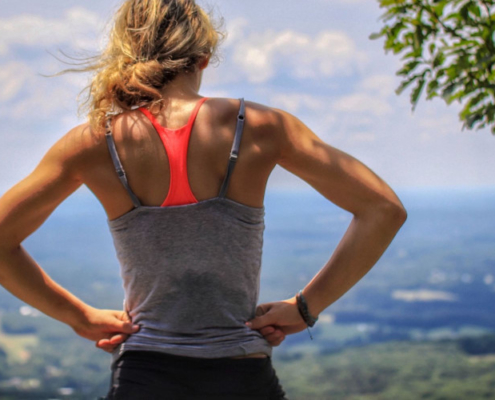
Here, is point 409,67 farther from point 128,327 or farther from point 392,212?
point 128,327

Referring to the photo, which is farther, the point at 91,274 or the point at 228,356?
the point at 91,274

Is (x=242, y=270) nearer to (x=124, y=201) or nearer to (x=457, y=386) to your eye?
(x=124, y=201)

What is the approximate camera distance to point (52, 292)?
4.52ft

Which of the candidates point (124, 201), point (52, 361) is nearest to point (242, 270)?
point (124, 201)

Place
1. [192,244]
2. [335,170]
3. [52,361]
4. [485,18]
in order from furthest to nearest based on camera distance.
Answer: [52,361], [485,18], [335,170], [192,244]

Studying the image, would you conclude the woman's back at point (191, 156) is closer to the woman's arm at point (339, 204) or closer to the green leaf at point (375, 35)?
the woman's arm at point (339, 204)

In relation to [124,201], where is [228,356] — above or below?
below

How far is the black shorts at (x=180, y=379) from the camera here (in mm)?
1179

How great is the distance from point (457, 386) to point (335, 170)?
12801mm

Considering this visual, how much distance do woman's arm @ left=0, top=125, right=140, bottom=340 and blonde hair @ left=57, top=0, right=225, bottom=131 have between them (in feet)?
0.29

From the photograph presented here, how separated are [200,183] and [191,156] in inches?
2.2

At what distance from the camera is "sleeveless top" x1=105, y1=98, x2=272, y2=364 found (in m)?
1.18

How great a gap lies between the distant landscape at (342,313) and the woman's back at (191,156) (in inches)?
376

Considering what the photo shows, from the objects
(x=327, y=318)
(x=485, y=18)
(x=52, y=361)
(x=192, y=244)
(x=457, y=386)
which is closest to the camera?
(x=192, y=244)
